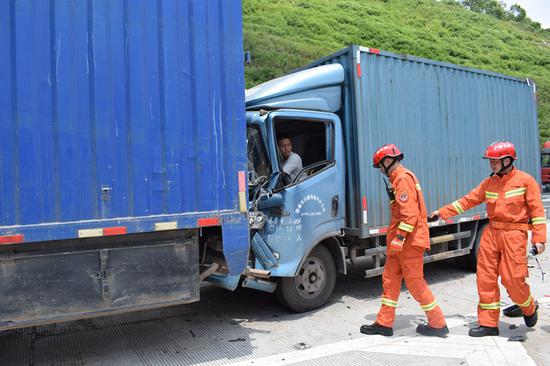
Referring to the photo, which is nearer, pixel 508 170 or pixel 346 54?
pixel 508 170

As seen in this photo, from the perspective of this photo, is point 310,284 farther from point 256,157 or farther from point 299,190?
point 256,157

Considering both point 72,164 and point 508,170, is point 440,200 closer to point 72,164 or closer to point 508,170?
point 508,170

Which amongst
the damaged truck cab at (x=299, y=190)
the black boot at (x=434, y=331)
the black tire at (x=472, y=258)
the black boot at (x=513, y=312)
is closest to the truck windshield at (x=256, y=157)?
the damaged truck cab at (x=299, y=190)

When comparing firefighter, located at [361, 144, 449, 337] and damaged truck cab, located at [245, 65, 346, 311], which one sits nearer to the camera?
firefighter, located at [361, 144, 449, 337]

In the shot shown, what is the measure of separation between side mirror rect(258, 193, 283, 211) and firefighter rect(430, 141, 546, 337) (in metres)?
2.00

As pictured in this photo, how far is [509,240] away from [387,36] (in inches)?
1371

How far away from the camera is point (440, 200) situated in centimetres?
637

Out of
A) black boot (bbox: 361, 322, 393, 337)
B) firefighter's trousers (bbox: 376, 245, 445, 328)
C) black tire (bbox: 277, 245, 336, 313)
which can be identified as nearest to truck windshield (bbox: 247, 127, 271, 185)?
black tire (bbox: 277, 245, 336, 313)

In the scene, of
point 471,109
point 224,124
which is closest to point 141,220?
point 224,124

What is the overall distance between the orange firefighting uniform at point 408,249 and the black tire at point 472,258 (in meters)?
3.00

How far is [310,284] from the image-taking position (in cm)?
511

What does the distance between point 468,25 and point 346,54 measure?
5096 cm

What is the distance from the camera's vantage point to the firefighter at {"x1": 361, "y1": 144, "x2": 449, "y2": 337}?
418 cm

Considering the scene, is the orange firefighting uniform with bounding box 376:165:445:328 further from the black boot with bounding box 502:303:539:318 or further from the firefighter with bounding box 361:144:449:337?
the black boot with bounding box 502:303:539:318
